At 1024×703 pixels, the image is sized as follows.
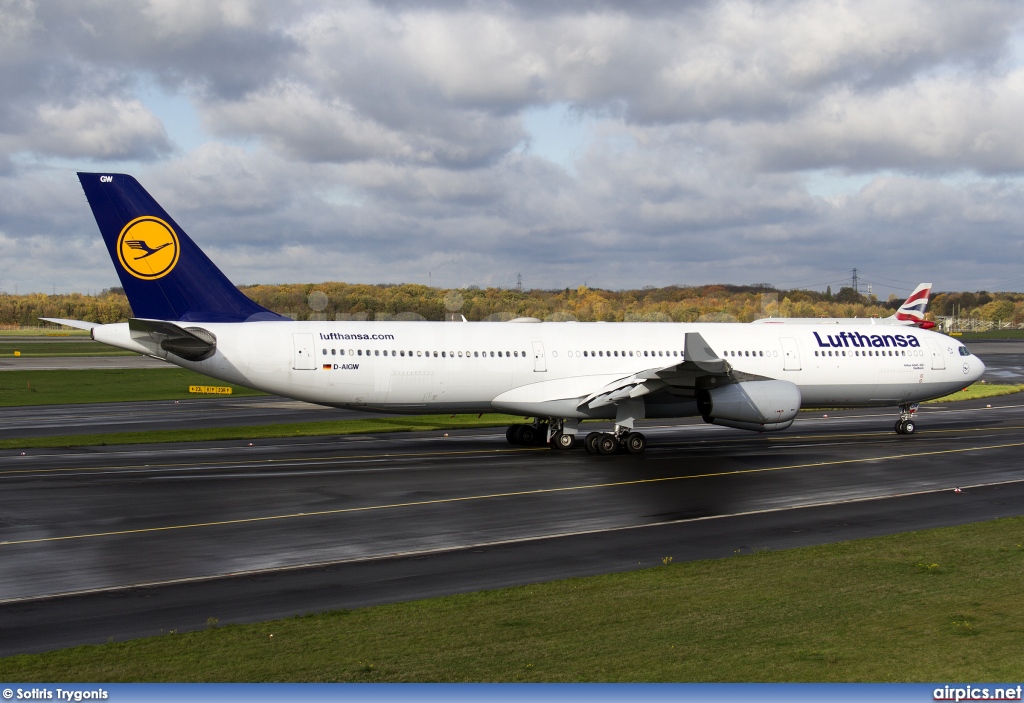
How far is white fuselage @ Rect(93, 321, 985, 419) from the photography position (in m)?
27.5

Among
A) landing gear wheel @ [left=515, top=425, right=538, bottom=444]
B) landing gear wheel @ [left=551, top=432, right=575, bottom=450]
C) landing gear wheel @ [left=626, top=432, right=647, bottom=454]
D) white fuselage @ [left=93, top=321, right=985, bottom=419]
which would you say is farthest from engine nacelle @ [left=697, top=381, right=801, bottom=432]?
landing gear wheel @ [left=515, top=425, right=538, bottom=444]

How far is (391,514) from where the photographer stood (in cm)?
1914

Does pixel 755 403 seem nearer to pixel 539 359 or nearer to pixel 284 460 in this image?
pixel 539 359

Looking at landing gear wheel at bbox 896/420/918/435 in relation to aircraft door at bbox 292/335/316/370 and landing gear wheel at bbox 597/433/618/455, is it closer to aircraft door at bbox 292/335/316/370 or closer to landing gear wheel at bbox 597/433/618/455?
landing gear wheel at bbox 597/433/618/455

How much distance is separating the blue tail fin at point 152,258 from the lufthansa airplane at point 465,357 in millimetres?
31

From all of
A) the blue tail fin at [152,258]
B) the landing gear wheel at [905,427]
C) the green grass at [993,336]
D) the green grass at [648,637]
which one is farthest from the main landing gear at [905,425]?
the green grass at [993,336]

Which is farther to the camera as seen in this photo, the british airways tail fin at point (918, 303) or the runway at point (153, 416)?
the british airways tail fin at point (918, 303)

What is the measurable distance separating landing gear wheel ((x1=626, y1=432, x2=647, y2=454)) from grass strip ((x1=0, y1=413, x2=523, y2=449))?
8.31m

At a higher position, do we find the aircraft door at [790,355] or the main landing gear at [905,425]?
the aircraft door at [790,355]

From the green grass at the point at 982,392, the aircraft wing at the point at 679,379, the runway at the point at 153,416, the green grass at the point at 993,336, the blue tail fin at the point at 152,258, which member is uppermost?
the green grass at the point at 993,336

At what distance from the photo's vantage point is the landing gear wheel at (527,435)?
31.7 meters

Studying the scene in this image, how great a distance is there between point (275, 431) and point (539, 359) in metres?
11.7

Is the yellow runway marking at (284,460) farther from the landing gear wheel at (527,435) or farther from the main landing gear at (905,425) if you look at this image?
the main landing gear at (905,425)

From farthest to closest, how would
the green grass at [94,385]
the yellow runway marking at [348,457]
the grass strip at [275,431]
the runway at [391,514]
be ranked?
the green grass at [94,385], the grass strip at [275,431], the yellow runway marking at [348,457], the runway at [391,514]
